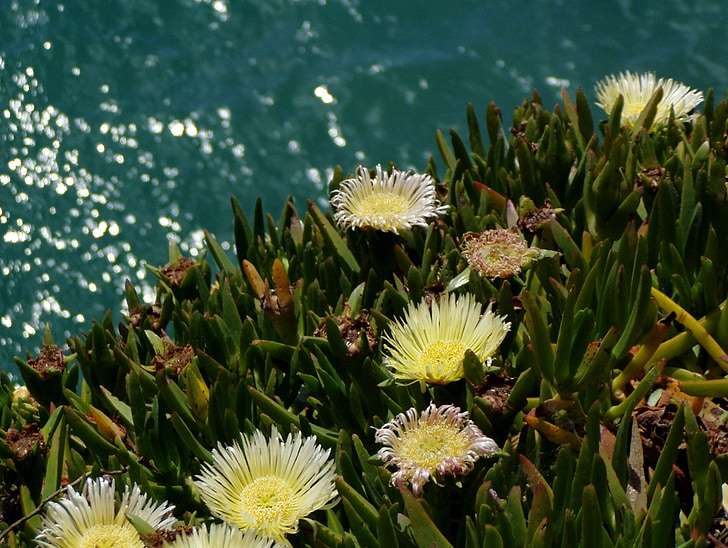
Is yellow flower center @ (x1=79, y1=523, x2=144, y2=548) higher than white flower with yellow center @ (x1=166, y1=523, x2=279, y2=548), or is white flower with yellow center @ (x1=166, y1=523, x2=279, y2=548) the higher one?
yellow flower center @ (x1=79, y1=523, x2=144, y2=548)

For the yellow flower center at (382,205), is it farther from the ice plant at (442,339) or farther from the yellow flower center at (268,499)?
the yellow flower center at (268,499)

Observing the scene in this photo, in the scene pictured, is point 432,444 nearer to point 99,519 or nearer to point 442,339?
point 442,339

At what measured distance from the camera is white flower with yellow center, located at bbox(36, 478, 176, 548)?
1.14 meters

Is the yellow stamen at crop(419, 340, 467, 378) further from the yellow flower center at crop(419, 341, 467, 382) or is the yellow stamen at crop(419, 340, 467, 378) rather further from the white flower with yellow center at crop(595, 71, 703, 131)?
the white flower with yellow center at crop(595, 71, 703, 131)

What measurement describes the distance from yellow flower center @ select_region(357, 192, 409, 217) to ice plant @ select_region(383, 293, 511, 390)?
30cm

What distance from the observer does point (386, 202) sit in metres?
1.57

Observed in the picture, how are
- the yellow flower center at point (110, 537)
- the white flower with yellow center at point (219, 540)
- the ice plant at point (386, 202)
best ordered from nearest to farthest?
the white flower with yellow center at point (219, 540), the yellow flower center at point (110, 537), the ice plant at point (386, 202)

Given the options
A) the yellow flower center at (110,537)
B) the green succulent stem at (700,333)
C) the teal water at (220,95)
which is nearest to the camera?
the yellow flower center at (110,537)

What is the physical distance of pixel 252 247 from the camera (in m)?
1.69

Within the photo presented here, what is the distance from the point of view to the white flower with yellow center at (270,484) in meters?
1.11

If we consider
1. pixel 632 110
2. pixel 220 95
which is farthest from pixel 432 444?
pixel 220 95

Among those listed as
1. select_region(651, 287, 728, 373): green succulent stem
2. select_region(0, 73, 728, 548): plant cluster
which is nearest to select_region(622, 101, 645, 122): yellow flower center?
select_region(0, 73, 728, 548): plant cluster

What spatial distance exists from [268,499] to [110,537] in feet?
0.70

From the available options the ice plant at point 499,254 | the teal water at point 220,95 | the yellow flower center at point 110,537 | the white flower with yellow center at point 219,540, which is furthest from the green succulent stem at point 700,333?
the teal water at point 220,95
